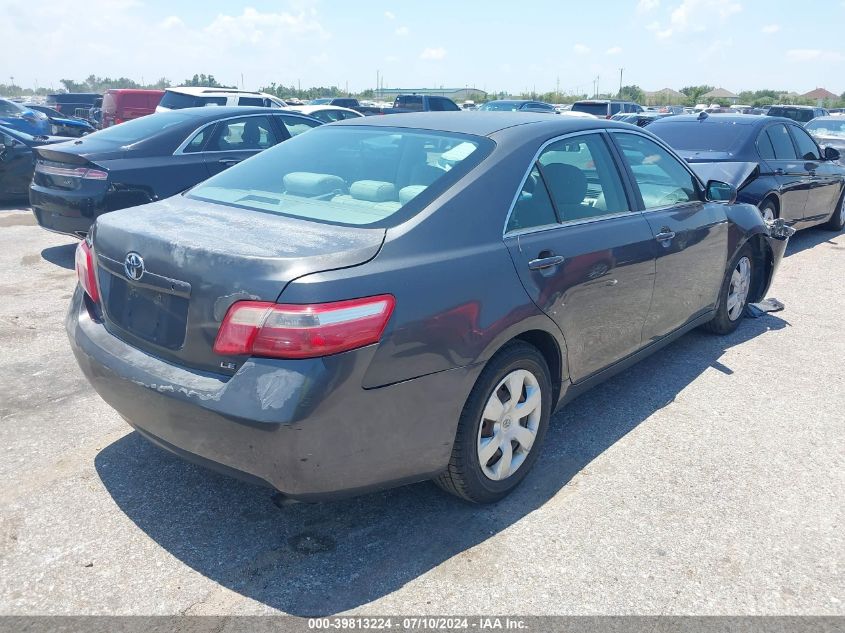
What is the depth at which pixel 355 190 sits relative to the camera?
3203mm

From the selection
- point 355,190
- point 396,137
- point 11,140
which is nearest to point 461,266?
point 355,190

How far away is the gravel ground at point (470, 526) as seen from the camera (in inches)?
101

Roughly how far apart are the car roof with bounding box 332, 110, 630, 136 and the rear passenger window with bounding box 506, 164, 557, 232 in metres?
0.32

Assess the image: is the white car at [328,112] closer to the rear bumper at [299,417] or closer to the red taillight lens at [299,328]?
the rear bumper at [299,417]

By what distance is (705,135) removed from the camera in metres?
8.30

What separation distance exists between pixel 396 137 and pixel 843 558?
2705mm

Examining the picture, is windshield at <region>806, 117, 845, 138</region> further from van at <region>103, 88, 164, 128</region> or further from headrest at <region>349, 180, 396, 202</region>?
van at <region>103, 88, 164, 128</region>

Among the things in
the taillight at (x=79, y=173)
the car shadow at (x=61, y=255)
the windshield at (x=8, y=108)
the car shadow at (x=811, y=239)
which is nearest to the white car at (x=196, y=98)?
the car shadow at (x=61, y=255)

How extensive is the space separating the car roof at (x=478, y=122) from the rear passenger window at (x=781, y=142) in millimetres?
5338

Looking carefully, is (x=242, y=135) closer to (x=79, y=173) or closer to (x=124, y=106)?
(x=79, y=173)

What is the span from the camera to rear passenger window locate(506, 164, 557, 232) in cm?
313

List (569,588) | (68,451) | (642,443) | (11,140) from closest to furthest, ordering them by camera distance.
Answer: (569,588), (68,451), (642,443), (11,140)

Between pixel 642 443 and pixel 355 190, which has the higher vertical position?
pixel 355 190

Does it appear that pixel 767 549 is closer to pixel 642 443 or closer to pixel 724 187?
pixel 642 443
